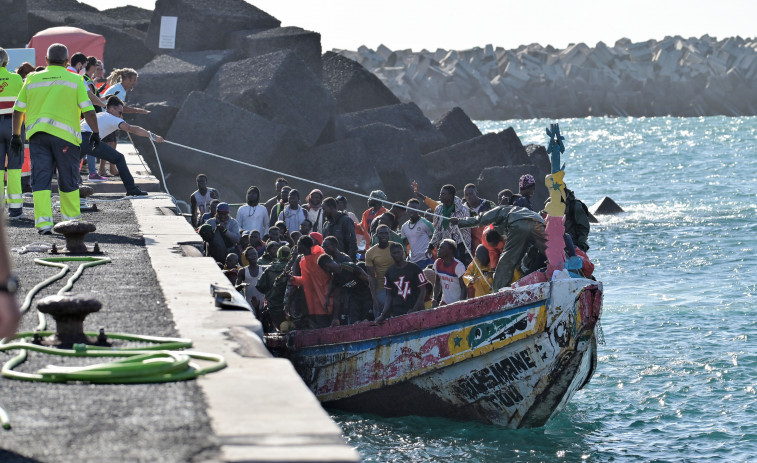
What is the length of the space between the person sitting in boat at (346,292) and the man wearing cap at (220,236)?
2.30m

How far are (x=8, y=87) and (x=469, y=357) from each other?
238 inches

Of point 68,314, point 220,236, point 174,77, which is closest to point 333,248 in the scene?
point 220,236

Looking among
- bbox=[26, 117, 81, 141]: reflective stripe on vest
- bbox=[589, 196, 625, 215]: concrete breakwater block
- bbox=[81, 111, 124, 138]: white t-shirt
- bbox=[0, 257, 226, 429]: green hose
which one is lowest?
bbox=[589, 196, 625, 215]: concrete breakwater block

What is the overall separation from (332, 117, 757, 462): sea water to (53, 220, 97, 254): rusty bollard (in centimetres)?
356

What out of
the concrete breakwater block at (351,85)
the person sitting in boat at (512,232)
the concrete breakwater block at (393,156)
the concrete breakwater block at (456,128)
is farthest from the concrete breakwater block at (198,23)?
the person sitting in boat at (512,232)

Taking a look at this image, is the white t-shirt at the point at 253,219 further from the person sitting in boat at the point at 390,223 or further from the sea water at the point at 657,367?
the sea water at the point at 657,367

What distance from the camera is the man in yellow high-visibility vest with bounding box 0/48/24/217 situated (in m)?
12.8

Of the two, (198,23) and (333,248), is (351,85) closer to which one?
(198,23)

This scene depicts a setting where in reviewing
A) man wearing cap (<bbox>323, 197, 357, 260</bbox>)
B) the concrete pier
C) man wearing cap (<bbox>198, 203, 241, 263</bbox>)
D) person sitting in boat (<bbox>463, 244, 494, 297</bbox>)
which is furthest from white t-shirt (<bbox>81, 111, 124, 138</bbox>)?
the concrete pier

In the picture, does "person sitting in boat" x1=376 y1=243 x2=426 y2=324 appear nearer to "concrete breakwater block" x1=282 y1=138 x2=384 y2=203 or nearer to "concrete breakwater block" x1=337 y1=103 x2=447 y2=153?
"concrete breakwater block" x1=282 y1=138 x2=384 y2=203

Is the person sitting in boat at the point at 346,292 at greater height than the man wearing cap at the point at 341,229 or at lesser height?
lesser

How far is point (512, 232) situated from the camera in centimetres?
1128

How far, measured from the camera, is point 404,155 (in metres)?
28.4

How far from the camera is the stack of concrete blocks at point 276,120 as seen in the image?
84.4ft
